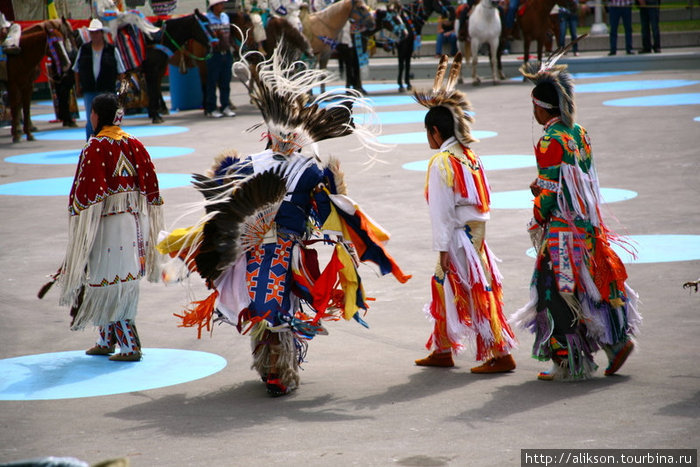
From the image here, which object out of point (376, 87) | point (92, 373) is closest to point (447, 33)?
point (376, 87)

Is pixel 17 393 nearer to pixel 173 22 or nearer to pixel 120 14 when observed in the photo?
pixel 120 14

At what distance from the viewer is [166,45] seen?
18438 millimetres

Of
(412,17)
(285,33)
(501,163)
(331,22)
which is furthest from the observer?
(412,17)

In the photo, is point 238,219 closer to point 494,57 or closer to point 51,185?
point 51,185

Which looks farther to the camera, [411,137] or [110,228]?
[411,137]

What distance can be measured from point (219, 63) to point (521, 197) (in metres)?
9.52

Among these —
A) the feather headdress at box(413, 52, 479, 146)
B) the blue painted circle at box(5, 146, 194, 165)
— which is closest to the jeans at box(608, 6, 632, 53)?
the blue painted circle at box(5, 146, 194, 165)

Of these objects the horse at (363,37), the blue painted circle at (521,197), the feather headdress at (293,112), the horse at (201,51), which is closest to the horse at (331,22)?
the horse at (363,37)

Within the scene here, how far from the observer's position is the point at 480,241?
5293mm

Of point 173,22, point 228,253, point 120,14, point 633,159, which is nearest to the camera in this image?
point 228,253

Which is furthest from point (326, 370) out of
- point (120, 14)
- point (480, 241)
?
point (120, 14)

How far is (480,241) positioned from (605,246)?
0.68 m

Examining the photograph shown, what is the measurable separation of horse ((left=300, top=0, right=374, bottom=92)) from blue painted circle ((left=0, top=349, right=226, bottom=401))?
1459 cm

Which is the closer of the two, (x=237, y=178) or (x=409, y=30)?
(x=237, y=178)
